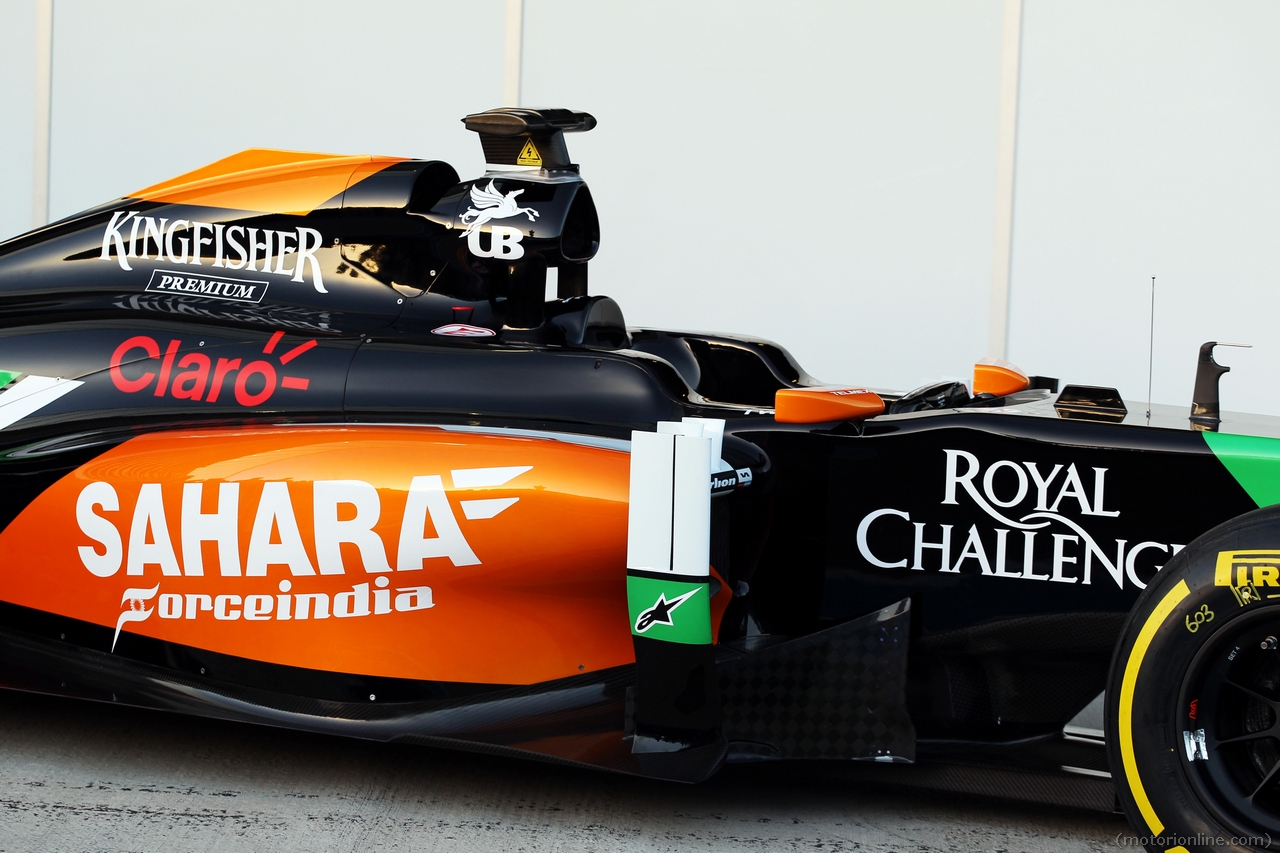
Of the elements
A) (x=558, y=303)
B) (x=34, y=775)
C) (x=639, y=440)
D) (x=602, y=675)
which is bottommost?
(x=34, y=775)

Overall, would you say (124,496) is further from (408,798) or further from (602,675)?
(602,675)

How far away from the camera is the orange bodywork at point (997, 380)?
11.1 ft

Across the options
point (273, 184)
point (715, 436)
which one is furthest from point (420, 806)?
point (273, 184)

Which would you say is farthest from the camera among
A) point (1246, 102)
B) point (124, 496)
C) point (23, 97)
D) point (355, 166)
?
point (23, 97)

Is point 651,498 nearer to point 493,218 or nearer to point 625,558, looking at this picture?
point 625,558

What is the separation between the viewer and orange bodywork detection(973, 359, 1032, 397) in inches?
133

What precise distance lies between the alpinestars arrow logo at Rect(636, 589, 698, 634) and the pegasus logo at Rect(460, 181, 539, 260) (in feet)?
3.52

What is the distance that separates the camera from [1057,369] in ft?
19.4

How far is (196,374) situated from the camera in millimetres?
2975

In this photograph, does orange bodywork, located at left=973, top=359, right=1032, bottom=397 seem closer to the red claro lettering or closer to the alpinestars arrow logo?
the alpinestars arrow logo

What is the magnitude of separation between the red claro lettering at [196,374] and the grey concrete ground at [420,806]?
84cm

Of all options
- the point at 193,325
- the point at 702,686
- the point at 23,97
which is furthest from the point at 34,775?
the point at 23,97

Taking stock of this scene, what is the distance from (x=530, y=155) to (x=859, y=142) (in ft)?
10.2

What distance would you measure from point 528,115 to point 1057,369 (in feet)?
11.4
